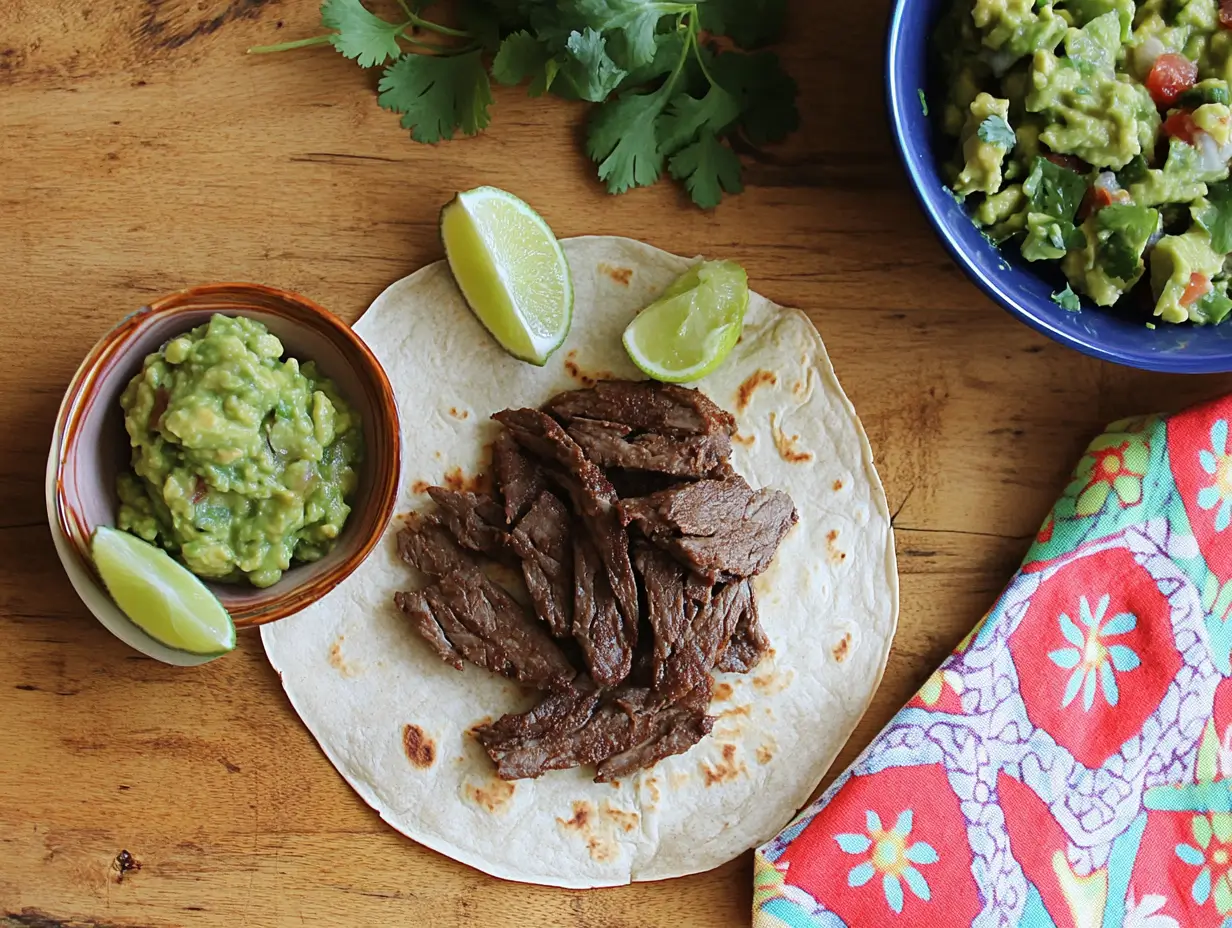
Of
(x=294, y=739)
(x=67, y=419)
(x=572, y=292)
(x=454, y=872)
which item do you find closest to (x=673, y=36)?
(x=572, y=292)

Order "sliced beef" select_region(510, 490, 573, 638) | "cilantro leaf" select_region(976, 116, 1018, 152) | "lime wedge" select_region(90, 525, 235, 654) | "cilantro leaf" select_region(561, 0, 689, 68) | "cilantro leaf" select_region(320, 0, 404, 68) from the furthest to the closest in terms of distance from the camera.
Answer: "sliced beef" select_region(510, 490, 573, 638) → "cilantro leaf" select_region(320, 0, 404, 68) → "cilantro leaf" select_region(561, 0, 689, 68) → "cilantro leaf" select_region(976, 116, 1018, 152) → "lime wedge" select_region(90, 525, 235, 654)

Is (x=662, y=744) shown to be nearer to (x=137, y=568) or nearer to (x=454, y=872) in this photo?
(x=454, y=872)

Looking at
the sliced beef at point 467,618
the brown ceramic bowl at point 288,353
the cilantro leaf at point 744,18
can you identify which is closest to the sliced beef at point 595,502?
the sliced beef at point 467,618

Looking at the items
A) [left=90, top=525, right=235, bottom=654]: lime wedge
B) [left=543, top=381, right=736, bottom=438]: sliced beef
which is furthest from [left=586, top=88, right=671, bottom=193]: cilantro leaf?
[left=90, top=525, right=235, bottom=654]: lime wedge

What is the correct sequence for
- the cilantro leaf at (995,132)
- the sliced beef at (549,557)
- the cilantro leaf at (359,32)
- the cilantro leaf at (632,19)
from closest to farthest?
1. the cilantro leaf at (995,132)
2. the cilantro leaf at (632,19)
3. the cilantro leaf at (359,32)
4. the sliced beef at (549,557)

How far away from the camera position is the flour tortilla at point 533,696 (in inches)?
118

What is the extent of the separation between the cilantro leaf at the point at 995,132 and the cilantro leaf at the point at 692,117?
2.44 ft

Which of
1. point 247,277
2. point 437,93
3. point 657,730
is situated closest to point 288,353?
point 247,277

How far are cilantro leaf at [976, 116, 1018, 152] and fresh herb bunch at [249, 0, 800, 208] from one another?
0.67 m

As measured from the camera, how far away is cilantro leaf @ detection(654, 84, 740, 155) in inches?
119

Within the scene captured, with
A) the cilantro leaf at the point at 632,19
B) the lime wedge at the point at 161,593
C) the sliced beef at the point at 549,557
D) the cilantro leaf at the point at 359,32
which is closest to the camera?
the lime wedge at the point at 161,593

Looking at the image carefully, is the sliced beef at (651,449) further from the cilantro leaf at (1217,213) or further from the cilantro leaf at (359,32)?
the cilantro leaf at (1217,213)

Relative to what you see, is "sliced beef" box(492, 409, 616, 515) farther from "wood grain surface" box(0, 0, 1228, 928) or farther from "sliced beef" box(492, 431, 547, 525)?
"wood grain surface" box(0, 0, 1228, 928)

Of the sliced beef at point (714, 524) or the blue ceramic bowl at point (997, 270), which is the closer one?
the blue ceramic bowl at point (997, 270)
